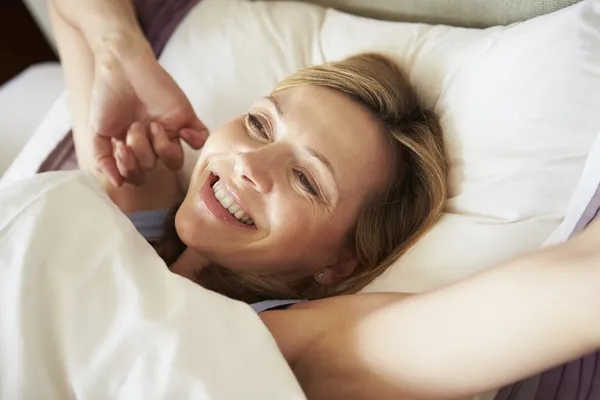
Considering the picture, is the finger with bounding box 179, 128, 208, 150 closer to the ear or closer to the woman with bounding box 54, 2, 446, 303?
the woman with bounding box 54, 2, 446, 303

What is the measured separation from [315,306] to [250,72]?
0.54m

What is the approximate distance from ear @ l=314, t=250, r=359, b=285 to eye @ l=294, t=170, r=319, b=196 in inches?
5.4

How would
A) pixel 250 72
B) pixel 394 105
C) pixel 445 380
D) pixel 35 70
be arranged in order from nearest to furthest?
1. pixel 445 380
2. pixel 394 105
3. pixel 250 72
4. pixel 35 70

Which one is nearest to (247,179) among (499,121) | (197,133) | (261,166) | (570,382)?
(261,166)

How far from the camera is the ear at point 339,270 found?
3.13 feet

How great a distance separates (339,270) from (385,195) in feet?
0.44

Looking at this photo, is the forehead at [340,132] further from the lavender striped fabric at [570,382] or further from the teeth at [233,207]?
the lavender striped fabric at [570,382]

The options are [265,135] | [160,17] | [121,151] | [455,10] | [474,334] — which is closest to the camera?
[474,334]

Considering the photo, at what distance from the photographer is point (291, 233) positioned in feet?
2.80

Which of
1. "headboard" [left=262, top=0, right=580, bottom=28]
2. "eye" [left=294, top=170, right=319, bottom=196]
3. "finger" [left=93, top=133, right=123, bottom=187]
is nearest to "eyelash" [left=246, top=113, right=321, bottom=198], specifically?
"eye" [left=294, top=170, right=319, bottom=196]

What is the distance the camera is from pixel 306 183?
858 millimetres

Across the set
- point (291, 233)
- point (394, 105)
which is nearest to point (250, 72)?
point (394, 105)

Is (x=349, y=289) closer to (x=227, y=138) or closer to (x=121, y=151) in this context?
(x=227, y=138)

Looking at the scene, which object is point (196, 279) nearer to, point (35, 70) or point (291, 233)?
point (291, 233)
